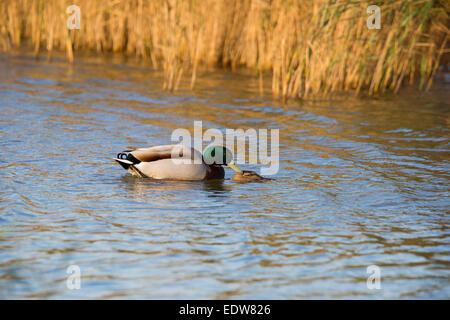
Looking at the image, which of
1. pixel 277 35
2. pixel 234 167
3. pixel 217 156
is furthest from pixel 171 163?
pixel 277 35

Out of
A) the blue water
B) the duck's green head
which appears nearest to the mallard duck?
the duck's green head

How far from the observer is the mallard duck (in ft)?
19.6

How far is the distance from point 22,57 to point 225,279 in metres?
11.2

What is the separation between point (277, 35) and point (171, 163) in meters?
4.66

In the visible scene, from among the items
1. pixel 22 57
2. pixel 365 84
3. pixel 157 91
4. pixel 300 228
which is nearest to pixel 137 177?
pixel 300 228

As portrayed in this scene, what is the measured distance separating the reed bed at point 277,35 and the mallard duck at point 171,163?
3.62 metres

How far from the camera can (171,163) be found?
5.98 meters

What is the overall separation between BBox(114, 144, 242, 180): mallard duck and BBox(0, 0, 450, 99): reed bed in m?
3.62

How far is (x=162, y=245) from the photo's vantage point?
416cm

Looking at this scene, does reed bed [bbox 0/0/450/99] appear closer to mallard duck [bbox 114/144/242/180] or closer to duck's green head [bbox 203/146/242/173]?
duck's green head [bbox 203/146/242/173]

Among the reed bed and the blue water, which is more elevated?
the reed bed

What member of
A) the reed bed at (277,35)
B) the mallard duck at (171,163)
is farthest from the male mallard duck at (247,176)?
the reed bed at (277,35)

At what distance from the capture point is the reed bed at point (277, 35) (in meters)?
9.45
